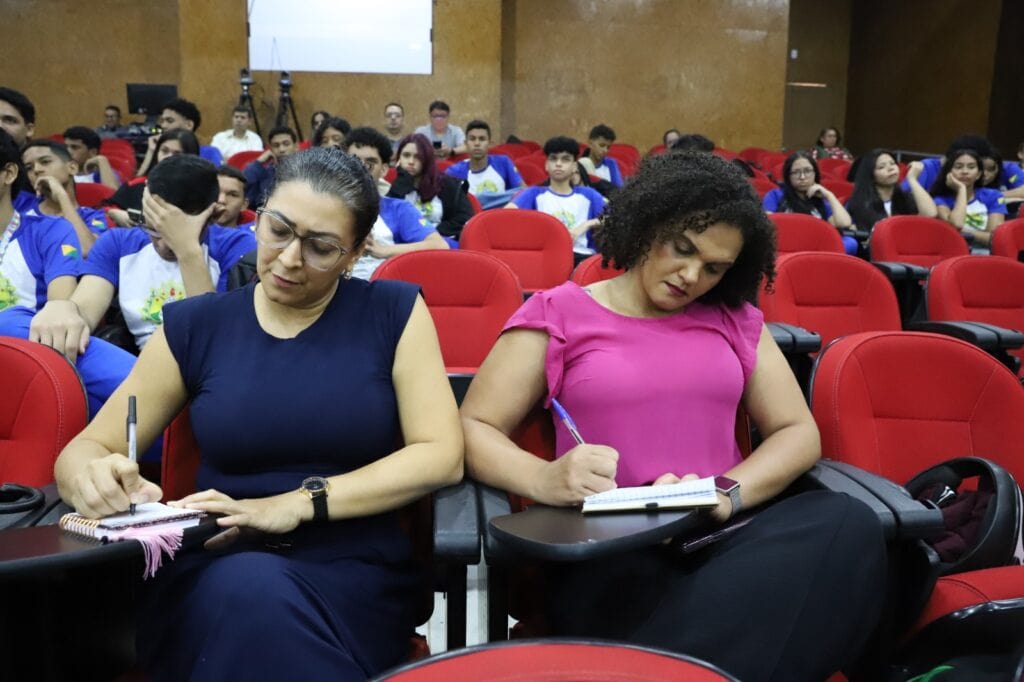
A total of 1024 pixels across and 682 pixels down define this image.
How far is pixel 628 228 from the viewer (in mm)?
1609

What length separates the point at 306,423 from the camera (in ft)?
4.44

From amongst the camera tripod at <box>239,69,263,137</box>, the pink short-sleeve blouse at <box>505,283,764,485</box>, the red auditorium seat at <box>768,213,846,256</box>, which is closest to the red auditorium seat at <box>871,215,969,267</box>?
the red auditorium seat at <box>768,213,846,256</box>

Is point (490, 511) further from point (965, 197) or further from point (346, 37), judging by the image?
point (346, 37)

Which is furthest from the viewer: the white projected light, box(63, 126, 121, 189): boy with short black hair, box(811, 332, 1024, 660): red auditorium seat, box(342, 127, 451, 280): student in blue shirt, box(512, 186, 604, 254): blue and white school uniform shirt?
the white projected light

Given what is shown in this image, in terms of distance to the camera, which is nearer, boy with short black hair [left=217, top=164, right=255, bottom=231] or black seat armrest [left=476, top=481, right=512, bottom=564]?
black seat armrest [left=476, top=481, right=512, bottom=564]

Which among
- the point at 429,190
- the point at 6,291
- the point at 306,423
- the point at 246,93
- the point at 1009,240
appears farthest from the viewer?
the point at 246,93

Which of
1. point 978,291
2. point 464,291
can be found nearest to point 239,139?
point 464,291

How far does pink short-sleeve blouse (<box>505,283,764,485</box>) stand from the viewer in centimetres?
149

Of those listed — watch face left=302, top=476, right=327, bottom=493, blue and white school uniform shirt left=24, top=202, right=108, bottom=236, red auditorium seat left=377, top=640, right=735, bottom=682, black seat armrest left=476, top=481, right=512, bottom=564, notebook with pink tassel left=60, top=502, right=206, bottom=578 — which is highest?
blue and white school uniform shirt left=24, top=202, right=108, bottom=236

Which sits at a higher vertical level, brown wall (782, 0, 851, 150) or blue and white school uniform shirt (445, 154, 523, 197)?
brown wall (782, 0, 851, 150)

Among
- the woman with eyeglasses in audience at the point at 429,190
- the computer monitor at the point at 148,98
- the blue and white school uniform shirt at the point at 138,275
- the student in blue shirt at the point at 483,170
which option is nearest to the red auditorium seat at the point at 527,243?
the woman with eyeglasses in audience at the point at 429,190

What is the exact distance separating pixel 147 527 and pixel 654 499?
2.14 feet

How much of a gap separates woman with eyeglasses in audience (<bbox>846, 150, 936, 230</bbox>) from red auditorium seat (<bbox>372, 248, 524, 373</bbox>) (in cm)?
335

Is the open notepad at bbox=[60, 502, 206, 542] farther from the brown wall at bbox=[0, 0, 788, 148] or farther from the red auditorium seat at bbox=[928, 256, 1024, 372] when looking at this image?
the brown wall at bbox=[0, 0, 788, 148]
